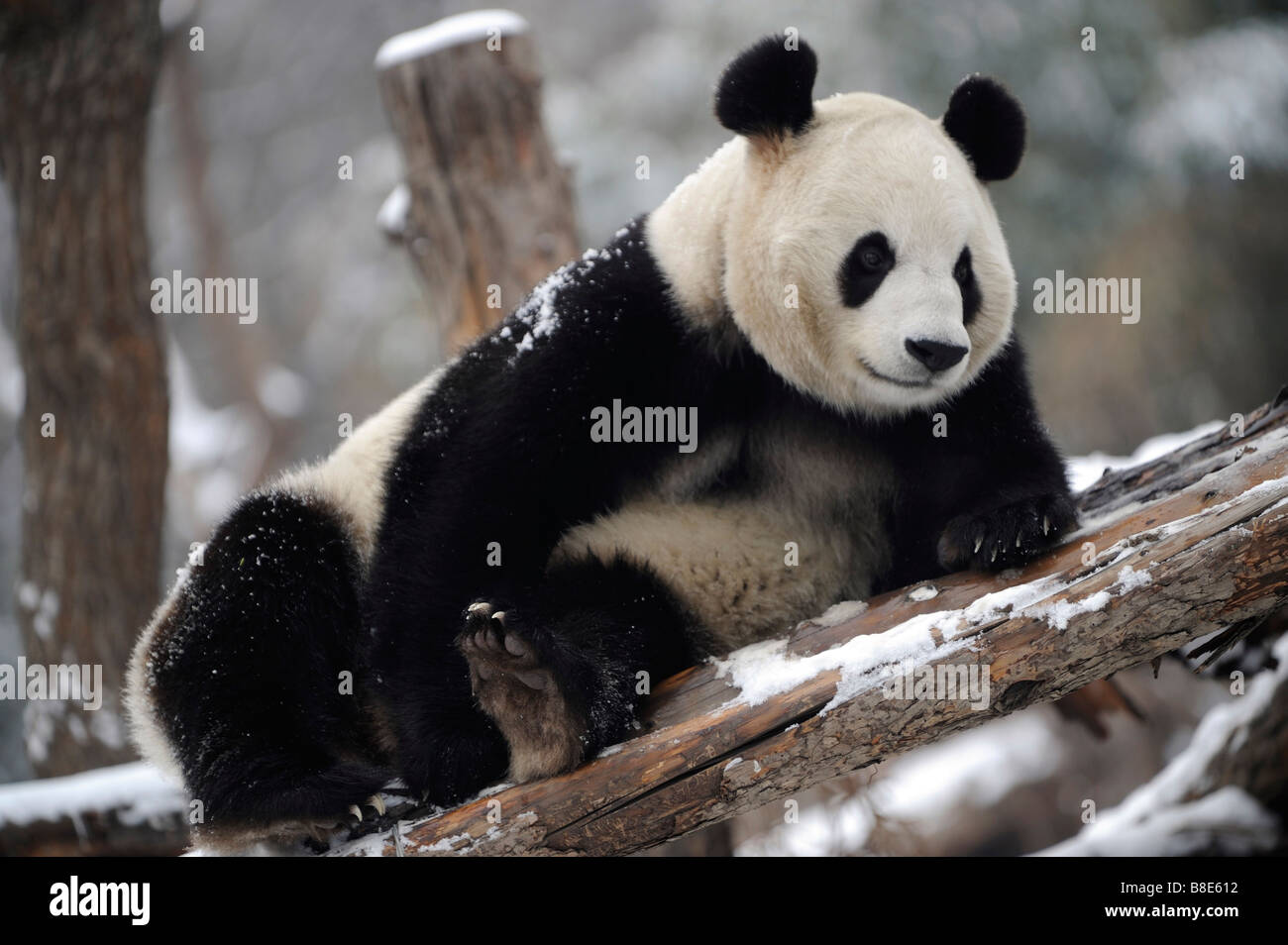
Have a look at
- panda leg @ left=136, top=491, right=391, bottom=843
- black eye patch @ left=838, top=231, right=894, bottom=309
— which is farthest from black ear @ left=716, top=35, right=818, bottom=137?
panda leg @ left=136, top=491, right=391, bottom=843

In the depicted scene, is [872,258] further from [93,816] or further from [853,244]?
[93,816]

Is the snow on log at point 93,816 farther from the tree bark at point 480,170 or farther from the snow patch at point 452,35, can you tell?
the snow patch at point 452,35

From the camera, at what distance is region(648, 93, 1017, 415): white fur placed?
2.63 metres

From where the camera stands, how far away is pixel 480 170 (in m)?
4.83

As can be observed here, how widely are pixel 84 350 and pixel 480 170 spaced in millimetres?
1843

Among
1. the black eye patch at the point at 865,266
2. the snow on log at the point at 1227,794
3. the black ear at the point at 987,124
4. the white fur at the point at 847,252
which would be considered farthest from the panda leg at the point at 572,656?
the snow on log at the point at 1227,794

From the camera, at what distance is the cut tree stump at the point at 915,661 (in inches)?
91.7

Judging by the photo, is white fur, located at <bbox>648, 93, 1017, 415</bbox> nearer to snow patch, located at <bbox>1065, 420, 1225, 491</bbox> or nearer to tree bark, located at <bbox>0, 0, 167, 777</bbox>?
snow patch, located at <bbox>1065, 420, 1225, 491</bbox>

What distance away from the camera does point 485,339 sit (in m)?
3.08

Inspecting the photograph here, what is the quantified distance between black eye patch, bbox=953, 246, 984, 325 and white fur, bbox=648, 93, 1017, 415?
0.07 feet

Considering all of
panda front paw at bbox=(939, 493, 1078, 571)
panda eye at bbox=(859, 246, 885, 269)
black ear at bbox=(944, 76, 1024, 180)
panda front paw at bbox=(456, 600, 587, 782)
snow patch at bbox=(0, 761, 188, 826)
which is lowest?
snow patch at bbox=(0, 761, 188, 826)

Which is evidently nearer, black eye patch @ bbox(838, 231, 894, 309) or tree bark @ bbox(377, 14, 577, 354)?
black eye patch @ bbox(838, 231, 894, 309)
